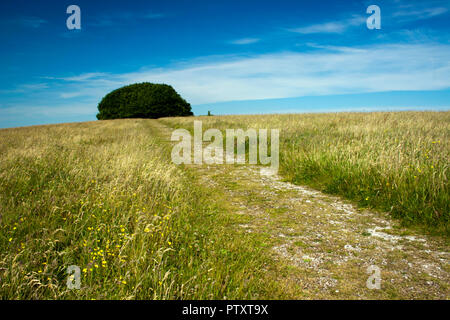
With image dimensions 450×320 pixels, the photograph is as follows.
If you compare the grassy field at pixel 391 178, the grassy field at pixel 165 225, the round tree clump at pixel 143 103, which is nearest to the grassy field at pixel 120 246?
the grassy field at pixel 165 225

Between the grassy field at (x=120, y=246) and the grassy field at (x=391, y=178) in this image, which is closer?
the grassy field at (x=120, y=246)

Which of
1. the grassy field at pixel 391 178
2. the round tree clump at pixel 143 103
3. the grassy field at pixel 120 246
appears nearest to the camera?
the grassy field at pixel 120 246

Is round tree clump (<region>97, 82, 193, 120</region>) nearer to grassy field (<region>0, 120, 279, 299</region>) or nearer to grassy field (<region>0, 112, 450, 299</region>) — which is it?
grassy field (<region>0, 112, 450, 299</region>)

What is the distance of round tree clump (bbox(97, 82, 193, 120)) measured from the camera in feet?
206

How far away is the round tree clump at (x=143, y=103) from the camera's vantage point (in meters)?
62.9

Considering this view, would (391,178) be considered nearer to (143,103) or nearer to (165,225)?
(165,225)

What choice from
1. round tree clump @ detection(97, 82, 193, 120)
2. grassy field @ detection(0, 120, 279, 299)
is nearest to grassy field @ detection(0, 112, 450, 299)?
grassy field @ detection(0, 120, 279, 299)

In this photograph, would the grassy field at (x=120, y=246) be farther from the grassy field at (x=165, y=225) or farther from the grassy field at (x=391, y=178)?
the grassy field at (x=391, y=178)

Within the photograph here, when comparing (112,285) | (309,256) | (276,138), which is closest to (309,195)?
(309,256)

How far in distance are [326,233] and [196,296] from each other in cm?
259

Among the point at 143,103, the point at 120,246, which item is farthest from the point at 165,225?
the point at 143,103

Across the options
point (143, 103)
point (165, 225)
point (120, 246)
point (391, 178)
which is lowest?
point (120, 246)

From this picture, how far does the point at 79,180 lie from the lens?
559cm

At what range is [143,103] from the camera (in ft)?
206
